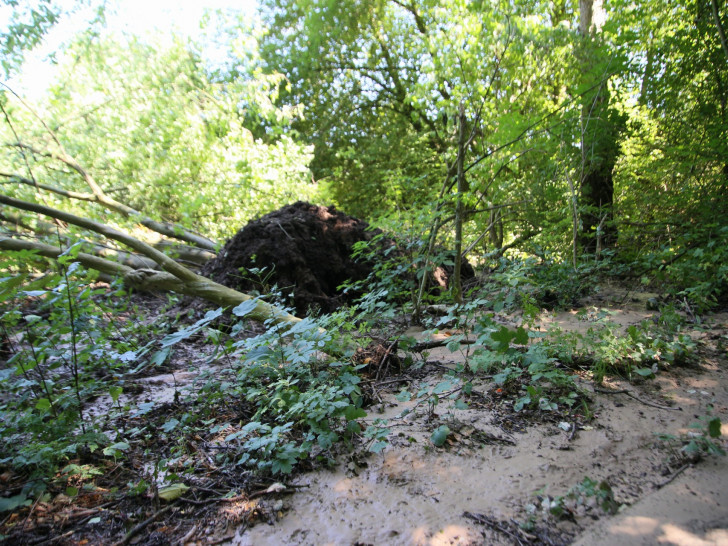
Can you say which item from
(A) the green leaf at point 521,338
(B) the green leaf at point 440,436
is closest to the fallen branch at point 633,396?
(A) the green leaf at point 521,338

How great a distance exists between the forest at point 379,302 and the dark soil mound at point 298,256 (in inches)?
2.0

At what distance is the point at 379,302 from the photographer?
389cm

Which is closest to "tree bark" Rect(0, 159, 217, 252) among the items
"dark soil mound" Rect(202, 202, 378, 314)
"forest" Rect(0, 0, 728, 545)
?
"forest" Rect(0, 0, 728, 545)

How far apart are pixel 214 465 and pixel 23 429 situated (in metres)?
1.05

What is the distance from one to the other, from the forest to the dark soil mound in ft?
0.17

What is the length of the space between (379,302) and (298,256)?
205 centimetres

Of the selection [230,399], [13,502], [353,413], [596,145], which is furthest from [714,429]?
[596,145]

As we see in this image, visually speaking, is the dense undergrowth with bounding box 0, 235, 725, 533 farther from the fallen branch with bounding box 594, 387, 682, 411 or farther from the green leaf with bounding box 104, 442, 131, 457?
the fallen branch with bounding box 594, 387, 682, 411

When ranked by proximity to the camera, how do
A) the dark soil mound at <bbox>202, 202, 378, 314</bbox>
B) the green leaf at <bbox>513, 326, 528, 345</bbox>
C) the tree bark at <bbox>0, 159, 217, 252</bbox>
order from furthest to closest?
Result: the tree bark at <bbox>0, 159, 217, 252</bbox>
the dark soil mound at <bbox>202, 202, 378, 314</bbox>
the green leaf at <bbox>513, 326, 528, 345</bbox>

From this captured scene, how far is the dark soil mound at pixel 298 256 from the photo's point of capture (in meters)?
5.42

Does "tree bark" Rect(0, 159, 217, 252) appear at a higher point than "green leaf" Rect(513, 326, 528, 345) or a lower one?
higher

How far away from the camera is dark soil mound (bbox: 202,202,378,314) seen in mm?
5422

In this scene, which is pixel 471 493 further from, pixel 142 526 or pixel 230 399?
pixel 230 399

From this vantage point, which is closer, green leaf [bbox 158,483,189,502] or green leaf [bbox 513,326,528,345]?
green leaf [bbox 158,483,189,502]
